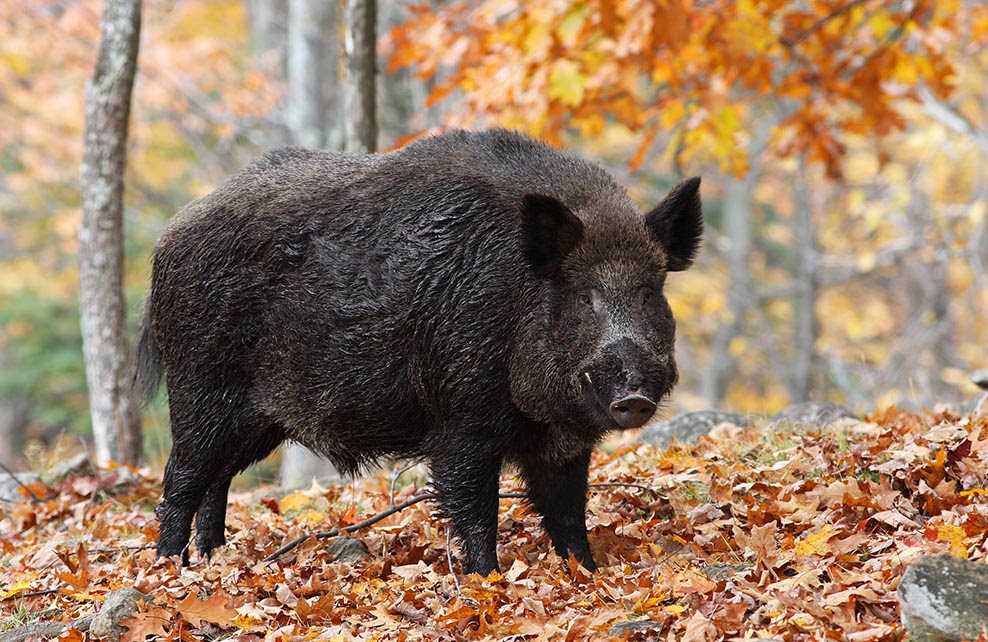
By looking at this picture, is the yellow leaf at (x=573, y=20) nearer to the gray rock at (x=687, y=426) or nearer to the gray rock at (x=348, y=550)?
the gray rock at (x=687, y=426)

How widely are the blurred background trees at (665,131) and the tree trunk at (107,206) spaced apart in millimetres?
893

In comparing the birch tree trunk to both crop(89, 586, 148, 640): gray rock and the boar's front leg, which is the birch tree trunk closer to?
the boar's front leg

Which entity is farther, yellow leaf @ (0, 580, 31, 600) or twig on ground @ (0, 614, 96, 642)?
yellow leaf @ (0, 580, 31, 600)

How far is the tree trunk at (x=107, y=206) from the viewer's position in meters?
8.53

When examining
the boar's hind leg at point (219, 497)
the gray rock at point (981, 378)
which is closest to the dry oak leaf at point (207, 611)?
the boar's hind leg at point (219, 497)

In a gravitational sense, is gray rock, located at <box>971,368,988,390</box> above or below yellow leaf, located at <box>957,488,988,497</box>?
below

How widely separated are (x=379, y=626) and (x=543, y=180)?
234 cm

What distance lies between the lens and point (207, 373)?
6.03 metres

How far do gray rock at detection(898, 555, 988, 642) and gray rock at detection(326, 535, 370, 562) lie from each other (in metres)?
3.00

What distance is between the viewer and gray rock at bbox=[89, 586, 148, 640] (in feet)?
15.3

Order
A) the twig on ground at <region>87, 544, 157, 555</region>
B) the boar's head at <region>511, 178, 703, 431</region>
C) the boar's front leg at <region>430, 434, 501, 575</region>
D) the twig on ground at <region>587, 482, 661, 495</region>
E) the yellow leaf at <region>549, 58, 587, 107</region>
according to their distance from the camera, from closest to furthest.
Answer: the boar's head at <region>511, 178, 703, 431</region>, the boar's front leg at <region>430, 434, 501, 575</region>, the twig on ground at <region>587, 482, 661, 495</region>, the twig on ground at <region>87, 544, 157, 555</region>, the yellow leaf at <region>549, 58, 587, 107</region>

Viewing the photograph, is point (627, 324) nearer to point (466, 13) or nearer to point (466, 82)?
A: point (466, 82)

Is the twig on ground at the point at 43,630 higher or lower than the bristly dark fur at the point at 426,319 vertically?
lower

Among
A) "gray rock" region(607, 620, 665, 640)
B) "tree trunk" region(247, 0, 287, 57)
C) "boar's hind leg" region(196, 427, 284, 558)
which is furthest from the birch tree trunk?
"gray rock" region(607, 620, 665, 640)
